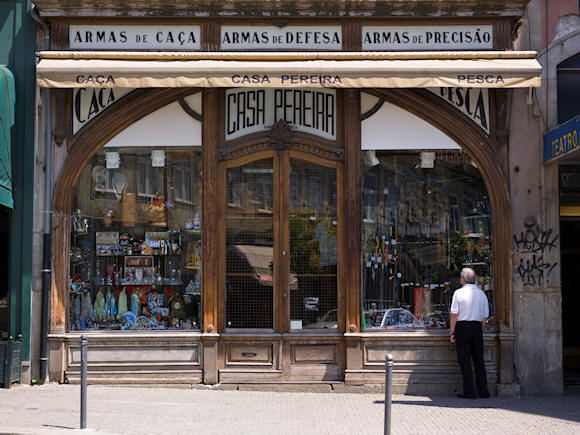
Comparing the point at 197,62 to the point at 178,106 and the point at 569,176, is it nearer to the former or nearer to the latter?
the point at 178,106

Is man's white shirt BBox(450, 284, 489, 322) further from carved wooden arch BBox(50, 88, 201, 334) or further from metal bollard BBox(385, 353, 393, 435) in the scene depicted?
carved wooden arch BBox(50, 88, 201, 334)

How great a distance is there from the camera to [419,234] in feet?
36.3

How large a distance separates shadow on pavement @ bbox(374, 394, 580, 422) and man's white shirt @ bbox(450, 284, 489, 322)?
1106 mm

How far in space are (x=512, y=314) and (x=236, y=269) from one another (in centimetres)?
400

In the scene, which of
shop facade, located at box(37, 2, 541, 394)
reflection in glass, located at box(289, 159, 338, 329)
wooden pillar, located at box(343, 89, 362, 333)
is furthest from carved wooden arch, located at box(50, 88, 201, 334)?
wooden pillar, located at box(343, 89, 362, 333)

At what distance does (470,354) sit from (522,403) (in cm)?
92

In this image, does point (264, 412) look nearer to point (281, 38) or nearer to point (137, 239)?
point (137, 239)

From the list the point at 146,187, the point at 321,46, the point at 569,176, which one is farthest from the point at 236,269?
the point at 569,176

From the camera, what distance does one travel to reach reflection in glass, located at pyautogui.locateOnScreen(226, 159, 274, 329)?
1075 centimetres

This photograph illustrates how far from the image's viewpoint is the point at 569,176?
37.6 ft

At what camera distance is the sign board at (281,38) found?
10789 mm

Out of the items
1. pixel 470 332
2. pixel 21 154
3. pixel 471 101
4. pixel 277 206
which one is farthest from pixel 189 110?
pixel 470 332

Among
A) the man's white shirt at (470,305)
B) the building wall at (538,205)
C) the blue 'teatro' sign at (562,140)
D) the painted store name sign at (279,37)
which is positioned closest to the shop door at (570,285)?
the building wall at (538,205)

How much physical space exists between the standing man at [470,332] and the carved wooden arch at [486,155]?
0.56m
